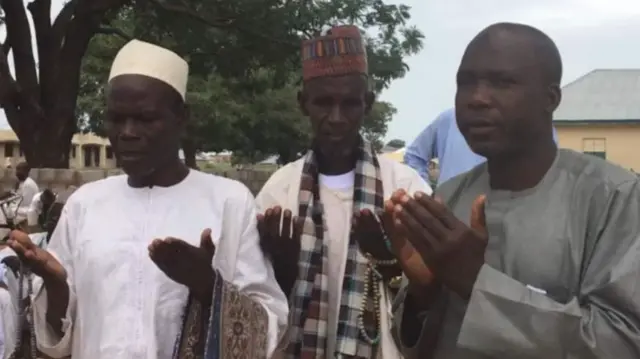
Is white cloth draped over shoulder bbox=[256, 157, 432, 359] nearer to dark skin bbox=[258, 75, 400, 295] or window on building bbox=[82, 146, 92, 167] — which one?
dark skin bbox=[258, 75, 400, 295]

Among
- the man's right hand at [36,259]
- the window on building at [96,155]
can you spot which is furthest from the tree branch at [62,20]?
the window on building at [96,155]

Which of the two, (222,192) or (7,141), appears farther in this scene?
(7,141)

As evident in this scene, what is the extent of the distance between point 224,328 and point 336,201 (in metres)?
0.75

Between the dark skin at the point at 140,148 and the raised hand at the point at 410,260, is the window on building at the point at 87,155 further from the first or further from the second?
the raised hand at the point at 410,260

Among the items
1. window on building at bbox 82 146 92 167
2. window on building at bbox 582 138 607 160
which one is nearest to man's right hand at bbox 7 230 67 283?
window on building at bbox 582 138 607 160

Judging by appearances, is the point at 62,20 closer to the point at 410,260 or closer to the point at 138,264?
the point at 138,264

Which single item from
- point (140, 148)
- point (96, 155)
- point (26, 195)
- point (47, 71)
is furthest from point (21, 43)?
point (96, 155)

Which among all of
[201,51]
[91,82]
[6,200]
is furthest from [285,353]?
[91,82]

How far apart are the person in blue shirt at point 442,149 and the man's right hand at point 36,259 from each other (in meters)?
2.15

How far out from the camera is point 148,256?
259 centimetres

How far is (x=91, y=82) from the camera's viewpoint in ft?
72.9

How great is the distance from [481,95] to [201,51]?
12875 millimetres

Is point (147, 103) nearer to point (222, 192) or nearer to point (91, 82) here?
point (222, 192)

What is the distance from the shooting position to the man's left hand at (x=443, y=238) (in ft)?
5.61
